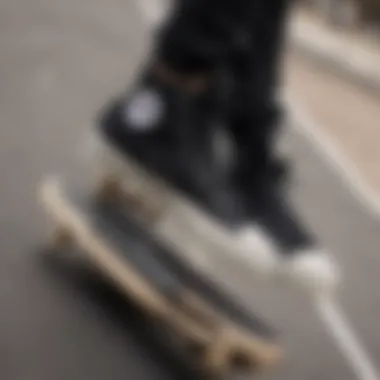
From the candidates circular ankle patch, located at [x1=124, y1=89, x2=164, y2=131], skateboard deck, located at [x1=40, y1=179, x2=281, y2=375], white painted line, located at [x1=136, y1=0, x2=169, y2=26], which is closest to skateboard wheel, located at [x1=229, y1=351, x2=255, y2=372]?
Result: skateboard deck, located at [x1=40, y1=179, x2=281, y2=375]

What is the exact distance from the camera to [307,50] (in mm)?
2457

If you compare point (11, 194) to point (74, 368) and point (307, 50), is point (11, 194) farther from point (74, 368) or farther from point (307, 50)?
point (307, 50)

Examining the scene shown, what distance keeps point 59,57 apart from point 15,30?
0.24 m

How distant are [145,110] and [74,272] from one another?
32cm

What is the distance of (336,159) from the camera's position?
1812 millimetres

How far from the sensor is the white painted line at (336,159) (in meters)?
1.64

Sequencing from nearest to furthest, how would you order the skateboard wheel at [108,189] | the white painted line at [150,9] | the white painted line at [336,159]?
the skateboard wheel at [108,189]
the white painted line at [336,159]
the white painted line at [150,9]

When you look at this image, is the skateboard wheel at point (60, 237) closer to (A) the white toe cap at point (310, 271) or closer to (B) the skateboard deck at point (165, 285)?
(B) the skateboard deck at point (165, 285)

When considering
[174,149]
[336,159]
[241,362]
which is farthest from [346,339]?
[336,159]

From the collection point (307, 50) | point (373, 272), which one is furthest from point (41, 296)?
point (307, 50)

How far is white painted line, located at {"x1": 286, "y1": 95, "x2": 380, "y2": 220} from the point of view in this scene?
1.64 m

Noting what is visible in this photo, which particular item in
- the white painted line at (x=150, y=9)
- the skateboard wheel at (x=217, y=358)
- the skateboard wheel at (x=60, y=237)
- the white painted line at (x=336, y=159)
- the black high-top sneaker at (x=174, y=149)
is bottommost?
the skateboard wheel at (x=217, y=358)

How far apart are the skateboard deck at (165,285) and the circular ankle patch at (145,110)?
0.18 meters

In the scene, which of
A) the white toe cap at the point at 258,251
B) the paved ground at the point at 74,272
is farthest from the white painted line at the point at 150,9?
the white toe cap at the point at 258,251
